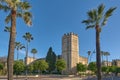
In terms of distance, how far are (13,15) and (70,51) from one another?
12920cm

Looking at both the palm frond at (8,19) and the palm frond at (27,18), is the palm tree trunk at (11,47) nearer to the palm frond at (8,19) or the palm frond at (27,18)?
the palm frond at (8,19)

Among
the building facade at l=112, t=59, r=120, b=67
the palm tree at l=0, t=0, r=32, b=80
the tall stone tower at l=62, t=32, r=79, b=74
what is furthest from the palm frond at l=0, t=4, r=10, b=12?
the building facade at l=112, t=59, r=120, b=67

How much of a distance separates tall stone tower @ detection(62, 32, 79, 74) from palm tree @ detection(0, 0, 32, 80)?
122 metres

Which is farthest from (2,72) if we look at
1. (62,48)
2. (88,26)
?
(88,26)

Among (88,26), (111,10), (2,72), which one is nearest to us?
(111,10)

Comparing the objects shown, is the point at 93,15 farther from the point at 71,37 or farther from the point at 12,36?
the point at 71,37

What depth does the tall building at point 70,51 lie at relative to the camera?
14938cm

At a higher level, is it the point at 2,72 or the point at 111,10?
the point at 111,10

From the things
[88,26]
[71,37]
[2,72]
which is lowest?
[2,72]

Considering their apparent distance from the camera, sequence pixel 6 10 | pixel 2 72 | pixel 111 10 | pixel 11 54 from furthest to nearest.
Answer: pixel 2 72, pixel 111 10, pixel 6 10, pixel 11 54

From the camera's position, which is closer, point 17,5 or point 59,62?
point 17,5

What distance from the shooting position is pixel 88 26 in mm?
30422

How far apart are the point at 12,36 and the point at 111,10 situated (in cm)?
1171

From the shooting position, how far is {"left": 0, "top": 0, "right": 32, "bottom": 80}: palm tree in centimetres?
2266
